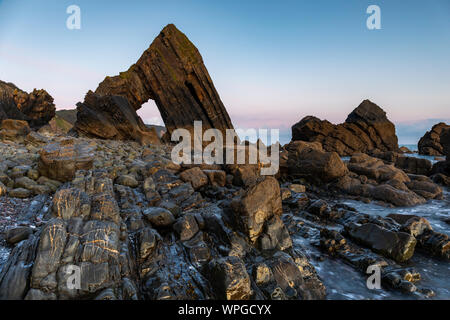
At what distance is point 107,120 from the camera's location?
2136 cm

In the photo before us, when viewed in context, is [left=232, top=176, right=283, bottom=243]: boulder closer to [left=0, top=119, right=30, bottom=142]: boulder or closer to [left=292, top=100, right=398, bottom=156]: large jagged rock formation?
[left=0, top=119, right=30, bottom=142]: boulder

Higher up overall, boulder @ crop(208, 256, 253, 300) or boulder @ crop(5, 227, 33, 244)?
boulder @ crop(5, 227, 33, 244)

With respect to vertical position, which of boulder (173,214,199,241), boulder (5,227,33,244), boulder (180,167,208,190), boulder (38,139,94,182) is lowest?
boulder (173,214,199,241)

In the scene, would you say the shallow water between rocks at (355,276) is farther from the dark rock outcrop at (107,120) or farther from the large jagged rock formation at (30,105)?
the large jagged rock formation at (30,105)

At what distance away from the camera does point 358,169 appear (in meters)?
15.2

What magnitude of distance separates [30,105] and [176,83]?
18.9 meters

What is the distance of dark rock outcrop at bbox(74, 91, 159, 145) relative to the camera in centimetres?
2052

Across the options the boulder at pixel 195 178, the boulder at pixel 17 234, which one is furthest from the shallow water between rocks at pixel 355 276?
the boulder at pixel 17 234

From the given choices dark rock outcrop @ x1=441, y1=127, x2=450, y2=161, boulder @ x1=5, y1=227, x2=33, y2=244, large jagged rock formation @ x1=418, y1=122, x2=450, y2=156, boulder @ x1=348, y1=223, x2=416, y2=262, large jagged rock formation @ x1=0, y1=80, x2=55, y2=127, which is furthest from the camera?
large jagged rock formation @ x1=418, y1=122, x2=450, y2=156

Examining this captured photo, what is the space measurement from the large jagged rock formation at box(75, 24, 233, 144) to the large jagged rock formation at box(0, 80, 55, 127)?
27.1 ft

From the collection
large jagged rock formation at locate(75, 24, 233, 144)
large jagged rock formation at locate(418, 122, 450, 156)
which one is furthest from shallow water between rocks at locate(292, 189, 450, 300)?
large jagged rock formation at locate(418, 122, 450, 156)

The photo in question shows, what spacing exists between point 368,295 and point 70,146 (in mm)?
10925

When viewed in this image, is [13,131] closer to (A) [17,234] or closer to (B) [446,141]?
(A) [17,234]
